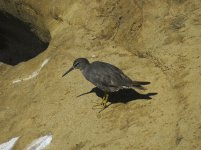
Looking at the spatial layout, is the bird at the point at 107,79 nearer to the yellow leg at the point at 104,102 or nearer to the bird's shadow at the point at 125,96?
the yellow leg at the point at 104,102

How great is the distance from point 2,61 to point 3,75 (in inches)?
137

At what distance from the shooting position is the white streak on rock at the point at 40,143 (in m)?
12.7

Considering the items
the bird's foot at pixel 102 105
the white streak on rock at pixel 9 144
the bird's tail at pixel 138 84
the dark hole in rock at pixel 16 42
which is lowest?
the dark hole in rock at pixel 16 42

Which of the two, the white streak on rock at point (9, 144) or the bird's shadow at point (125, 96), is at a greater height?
the bird's shadow at point (125, 96)

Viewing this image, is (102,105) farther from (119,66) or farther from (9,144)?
Result: (9,144)

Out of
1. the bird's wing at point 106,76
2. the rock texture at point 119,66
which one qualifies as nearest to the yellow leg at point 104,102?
the rock texture at point 119,66

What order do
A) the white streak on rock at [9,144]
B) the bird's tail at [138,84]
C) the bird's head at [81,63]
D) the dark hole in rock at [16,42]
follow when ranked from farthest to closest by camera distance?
the dark hole in rock at [16,42] < the bird's head at [81,63] < the white streak on rock at [9,144] < the bird's tail at [138,84]

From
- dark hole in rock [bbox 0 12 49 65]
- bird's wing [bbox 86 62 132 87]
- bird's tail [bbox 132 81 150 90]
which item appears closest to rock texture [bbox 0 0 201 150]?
bird's tail [bbox 132 81 150 90]

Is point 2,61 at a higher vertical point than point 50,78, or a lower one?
lower

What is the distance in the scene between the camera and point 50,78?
50.2 feet

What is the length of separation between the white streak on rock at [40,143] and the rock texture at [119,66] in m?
0.18

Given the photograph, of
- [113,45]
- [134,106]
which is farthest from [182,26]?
[134,106]

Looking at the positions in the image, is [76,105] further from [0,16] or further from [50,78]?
[0,16]

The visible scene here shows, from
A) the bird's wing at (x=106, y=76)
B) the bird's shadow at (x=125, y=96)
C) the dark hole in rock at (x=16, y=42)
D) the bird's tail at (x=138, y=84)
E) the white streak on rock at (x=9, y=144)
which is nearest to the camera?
the bird's tail at (x=138, y=84)
